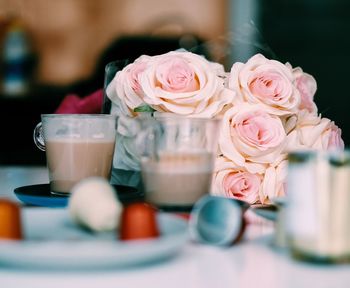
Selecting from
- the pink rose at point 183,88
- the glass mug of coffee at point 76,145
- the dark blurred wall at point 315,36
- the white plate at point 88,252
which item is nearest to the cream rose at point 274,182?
the pink rose at point 183,88

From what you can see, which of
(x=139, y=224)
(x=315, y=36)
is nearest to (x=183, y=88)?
(x=139, y=224)

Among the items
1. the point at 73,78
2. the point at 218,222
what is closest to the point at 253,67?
the point at 218,222

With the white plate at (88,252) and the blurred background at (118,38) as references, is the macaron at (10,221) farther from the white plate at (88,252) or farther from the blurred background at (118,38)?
the blurred background at (118,38)

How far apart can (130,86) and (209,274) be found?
50 cm

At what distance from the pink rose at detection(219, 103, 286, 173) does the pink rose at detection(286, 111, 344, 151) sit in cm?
4

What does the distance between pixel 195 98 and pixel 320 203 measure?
0.40 m

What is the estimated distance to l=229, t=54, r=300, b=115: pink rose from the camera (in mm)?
1106

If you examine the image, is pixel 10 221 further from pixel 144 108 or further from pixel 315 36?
pixel 315 36

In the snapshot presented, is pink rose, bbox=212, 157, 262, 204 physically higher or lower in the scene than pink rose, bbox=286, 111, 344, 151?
lower

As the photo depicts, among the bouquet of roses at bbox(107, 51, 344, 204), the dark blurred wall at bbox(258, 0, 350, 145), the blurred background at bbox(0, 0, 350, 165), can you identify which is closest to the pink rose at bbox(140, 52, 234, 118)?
the bouquet of roses at bbox(107, 51, 344, 204)

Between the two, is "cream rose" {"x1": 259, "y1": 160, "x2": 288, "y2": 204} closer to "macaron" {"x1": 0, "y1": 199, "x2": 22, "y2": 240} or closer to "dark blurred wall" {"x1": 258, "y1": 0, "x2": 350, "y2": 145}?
"macaron" {"x1": 0, "y1": 199, "x2": 22, "y2": 240}

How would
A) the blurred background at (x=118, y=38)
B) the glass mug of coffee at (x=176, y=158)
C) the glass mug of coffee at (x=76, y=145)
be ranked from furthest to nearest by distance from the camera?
1. the blurred background at (x=118, y=38)
2. the glass mug of coffee at (x=76, y=145)
3. the glass mug of coffee at (x=176, y=158)

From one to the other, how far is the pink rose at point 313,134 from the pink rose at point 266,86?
40mm

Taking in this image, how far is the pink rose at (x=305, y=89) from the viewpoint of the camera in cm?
123
